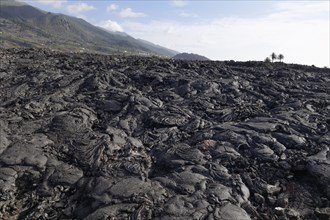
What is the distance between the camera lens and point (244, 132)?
70.4 ft

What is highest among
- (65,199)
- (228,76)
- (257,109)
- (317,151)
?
(228,76)

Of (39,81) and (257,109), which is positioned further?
(39,81)

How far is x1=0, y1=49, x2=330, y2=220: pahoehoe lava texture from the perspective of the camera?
52.0 feet

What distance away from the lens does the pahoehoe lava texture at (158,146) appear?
1584cm

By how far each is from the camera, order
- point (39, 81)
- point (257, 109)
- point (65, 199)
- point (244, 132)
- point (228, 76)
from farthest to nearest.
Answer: point (228, 76)
point (39, 81)
point (257, 109)
point (244, 132)
point (65, 199)

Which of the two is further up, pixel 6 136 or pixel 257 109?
pixel 257 109

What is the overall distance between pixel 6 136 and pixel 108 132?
561 cm

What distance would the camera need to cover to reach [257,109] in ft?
84.0

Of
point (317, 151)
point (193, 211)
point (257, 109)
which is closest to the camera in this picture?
point (193, 211)

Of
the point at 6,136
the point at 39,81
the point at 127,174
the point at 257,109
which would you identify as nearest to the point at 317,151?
the point at 257,109

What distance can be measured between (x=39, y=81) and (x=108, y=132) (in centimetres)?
1050

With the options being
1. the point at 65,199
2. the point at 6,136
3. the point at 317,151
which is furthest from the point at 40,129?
the point at 317,151

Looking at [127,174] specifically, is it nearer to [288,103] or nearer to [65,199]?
[65,199]

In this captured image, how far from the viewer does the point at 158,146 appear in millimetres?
20484
